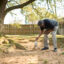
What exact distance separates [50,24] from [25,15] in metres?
4.65

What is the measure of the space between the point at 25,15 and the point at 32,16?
57 centimetres

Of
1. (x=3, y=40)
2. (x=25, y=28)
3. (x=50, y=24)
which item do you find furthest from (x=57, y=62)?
(x=25, y=28)

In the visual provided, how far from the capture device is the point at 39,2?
9172 mm

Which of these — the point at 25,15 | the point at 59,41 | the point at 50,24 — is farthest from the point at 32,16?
A: the point at 50,24

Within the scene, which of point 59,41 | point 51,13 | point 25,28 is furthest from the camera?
point 25,28

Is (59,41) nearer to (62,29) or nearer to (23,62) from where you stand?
(23,62)

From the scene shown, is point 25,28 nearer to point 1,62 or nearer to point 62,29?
point 62,29

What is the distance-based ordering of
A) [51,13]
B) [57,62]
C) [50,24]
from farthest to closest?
[51,13] → [50,24] → [57,62]

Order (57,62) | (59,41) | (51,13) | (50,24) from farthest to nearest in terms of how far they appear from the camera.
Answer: (59,41) → (51,13) → (50,24) → (57,62)

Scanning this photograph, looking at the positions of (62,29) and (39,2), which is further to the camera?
(62,29)

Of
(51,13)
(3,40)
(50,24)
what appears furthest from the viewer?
(51,13)

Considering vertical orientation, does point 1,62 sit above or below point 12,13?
below

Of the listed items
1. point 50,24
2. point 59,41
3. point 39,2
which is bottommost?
point 59,41

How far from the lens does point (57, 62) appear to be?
147 inches
